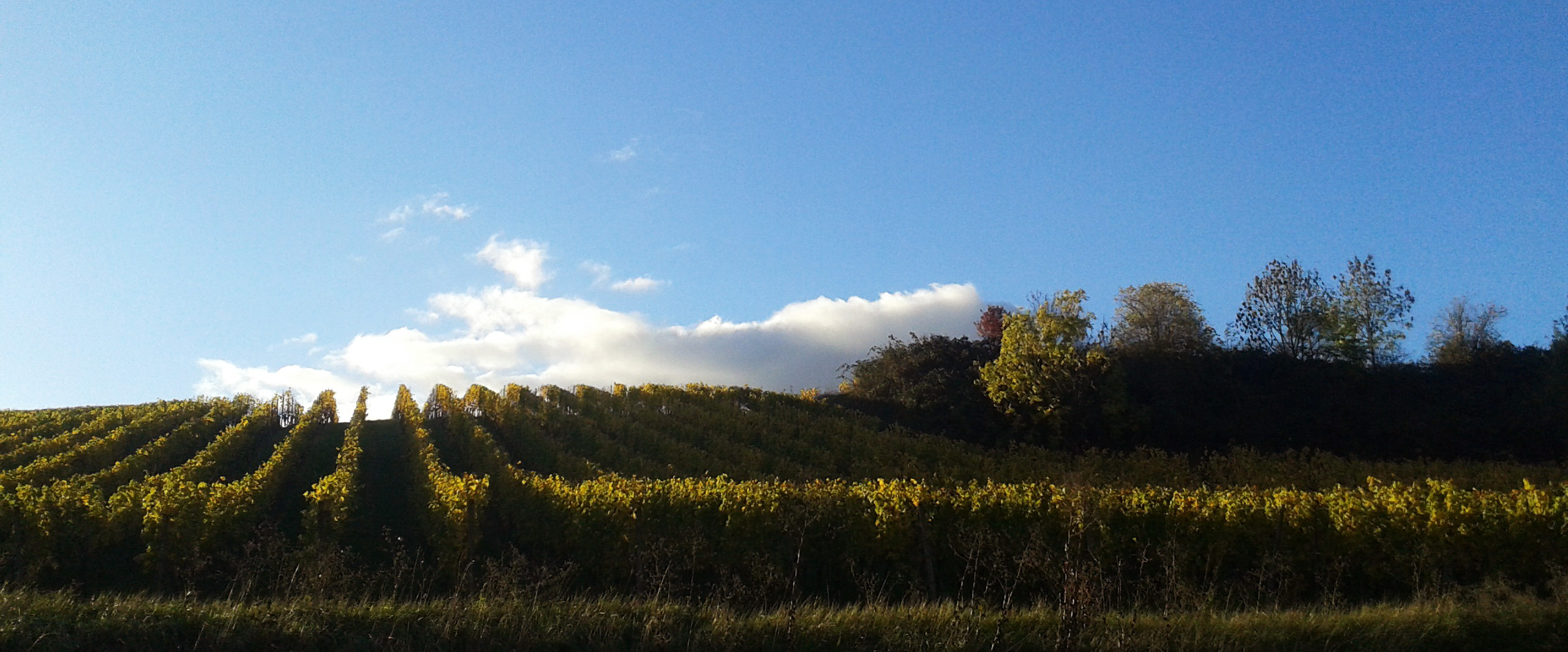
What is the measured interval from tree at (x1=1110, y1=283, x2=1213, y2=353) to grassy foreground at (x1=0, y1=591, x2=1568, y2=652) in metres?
29.8

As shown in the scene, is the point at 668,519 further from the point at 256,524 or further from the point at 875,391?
the point at 875,391

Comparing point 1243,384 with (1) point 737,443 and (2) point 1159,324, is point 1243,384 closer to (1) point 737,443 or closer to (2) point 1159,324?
(2) point 1159,324

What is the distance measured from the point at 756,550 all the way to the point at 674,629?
15.4 ft

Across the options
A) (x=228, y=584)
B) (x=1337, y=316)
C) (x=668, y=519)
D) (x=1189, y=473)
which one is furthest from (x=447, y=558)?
(x=1337, y=316)

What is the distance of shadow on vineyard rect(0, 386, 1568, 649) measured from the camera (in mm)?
7176

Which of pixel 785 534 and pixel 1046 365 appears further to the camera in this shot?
pixel 1046 365

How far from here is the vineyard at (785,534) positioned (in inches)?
392

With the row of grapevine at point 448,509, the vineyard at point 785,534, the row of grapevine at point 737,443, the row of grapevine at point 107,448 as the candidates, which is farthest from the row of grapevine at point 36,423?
the row of grapevine at point 448,509

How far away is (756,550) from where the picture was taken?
1181 cm

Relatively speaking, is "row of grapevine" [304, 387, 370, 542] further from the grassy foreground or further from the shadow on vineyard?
the grassy foreground

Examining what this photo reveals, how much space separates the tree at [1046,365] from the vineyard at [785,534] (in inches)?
279

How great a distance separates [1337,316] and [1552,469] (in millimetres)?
14408

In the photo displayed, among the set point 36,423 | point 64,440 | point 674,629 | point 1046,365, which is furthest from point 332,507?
point 36,423

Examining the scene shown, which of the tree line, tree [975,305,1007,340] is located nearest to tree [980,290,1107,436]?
the tree line
